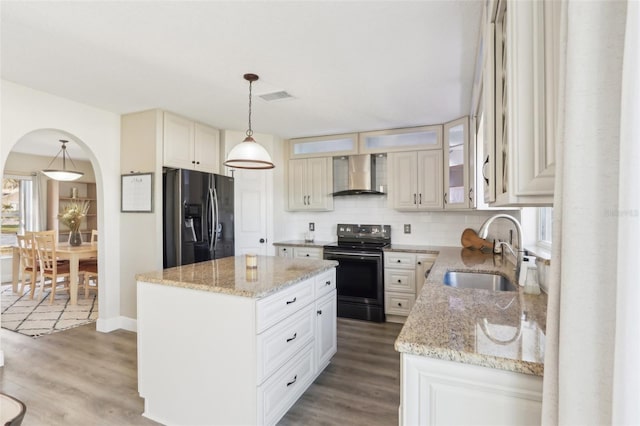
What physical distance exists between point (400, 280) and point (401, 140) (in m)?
1.72

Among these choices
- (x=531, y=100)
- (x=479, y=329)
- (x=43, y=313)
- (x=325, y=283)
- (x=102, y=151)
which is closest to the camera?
(x=531, y=100)

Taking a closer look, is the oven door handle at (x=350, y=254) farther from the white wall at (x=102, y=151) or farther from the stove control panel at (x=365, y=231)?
the white wall at (x=102, y=151)

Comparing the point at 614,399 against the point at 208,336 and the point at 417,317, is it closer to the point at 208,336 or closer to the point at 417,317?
the point at 417,317

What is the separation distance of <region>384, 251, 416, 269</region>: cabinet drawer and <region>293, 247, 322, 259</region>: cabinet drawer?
0.86 metres

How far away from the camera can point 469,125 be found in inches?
141

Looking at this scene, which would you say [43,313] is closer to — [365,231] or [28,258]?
[28,258]

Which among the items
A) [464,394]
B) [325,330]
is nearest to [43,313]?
[325,330]

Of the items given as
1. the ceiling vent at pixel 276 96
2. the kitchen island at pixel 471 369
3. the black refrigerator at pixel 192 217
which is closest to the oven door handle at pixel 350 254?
the black refrigerator at pixel 192 217

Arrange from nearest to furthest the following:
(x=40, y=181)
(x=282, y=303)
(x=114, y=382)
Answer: (x=282, y=303) < (x=114, y=382) < (x=40, y=181)

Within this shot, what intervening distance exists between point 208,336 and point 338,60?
2.00m

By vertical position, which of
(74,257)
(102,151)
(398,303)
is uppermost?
(102,151)

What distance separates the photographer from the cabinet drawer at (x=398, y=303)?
3812mm

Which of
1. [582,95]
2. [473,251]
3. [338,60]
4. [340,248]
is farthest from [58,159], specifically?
[582,95]

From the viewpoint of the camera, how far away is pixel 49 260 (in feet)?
15.0
